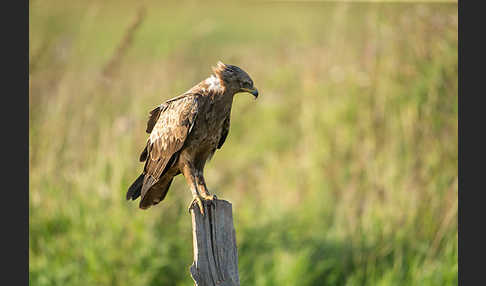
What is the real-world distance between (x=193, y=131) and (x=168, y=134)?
0.14 m

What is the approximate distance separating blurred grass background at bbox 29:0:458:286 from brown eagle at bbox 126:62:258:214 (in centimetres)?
161

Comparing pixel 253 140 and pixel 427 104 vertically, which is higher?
pixel 253 140

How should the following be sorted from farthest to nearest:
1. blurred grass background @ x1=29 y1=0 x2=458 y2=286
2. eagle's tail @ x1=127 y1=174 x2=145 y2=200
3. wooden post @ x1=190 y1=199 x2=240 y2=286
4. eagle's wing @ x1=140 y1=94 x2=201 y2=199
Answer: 1. blurred grass background @ x1=29 y1=0 x2=458 y2=286
2. eagle's tail @ x1=127 y1=174 x2=145 y2=200
3. eagle's wing @ x1=140 y1=94 x2=201 y2=199
4. wooden post @ x1=190 y1=199 x2=240 y2=286

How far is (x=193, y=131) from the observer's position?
10.5 feet

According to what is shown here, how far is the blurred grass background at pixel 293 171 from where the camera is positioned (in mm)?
5023

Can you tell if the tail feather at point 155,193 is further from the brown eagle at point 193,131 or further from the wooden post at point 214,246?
the wooden post at point 214,246

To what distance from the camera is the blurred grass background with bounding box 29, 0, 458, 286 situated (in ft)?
16.5

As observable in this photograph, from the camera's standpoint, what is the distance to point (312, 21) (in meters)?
8.99

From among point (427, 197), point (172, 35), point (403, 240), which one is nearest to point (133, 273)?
point (403, 240)

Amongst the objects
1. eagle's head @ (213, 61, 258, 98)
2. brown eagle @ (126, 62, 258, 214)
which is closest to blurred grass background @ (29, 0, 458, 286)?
brown eagle @ (126, 62, 258, 214)

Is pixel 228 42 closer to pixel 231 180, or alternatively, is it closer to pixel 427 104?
pixel 231 180

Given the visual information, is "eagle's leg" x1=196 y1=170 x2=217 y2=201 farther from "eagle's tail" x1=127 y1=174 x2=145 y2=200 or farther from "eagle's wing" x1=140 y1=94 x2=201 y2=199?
"eagle's tail" x1=127 y1=174 x2=145 y2=200

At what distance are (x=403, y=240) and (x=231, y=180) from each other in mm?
2153

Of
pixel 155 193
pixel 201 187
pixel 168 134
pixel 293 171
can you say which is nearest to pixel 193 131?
pixel 168 134
